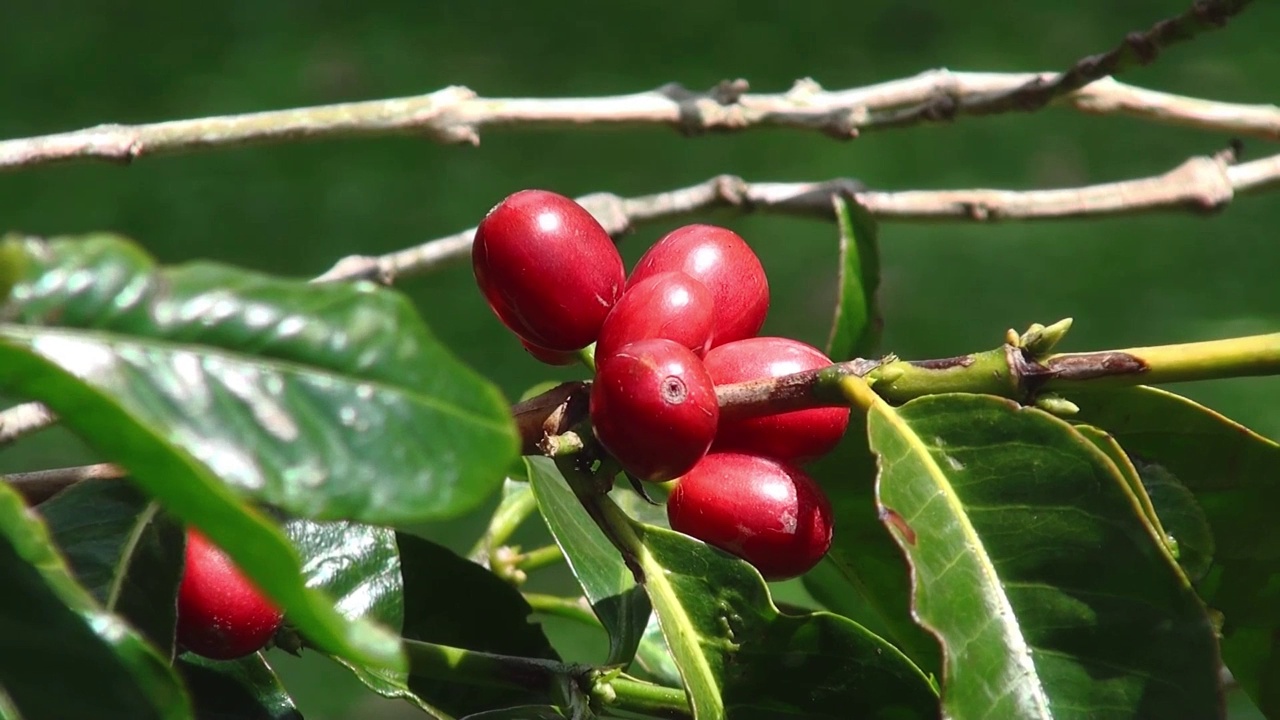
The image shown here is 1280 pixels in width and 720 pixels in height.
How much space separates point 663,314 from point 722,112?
32.5 inches

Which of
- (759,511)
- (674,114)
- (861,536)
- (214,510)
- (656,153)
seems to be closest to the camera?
(214,510)

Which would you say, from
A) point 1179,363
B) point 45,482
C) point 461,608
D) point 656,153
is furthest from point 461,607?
point 656,153

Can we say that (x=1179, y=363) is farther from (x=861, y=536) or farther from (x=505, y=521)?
(x=505, y=521)

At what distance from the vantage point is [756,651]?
779mm

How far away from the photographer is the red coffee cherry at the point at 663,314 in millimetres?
832

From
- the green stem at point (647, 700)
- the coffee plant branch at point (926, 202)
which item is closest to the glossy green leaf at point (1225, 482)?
the green stem at point (647, 700)

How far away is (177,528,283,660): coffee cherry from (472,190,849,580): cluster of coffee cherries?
0.25 meters

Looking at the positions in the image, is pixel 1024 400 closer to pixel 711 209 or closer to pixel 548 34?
pixel 711 209

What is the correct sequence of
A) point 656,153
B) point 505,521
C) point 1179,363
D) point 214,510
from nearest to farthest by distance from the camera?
point 214,510 → point 1179,363 → point 505,521 → point 656,153

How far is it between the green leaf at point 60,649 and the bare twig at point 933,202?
1061 millimetres

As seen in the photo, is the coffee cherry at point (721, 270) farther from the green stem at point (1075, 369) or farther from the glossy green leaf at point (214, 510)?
the glossy green leaf at point (214, 510)

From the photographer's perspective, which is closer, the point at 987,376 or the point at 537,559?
the point at 987,376

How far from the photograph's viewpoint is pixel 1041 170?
470 cm

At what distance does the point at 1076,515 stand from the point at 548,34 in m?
4.94
